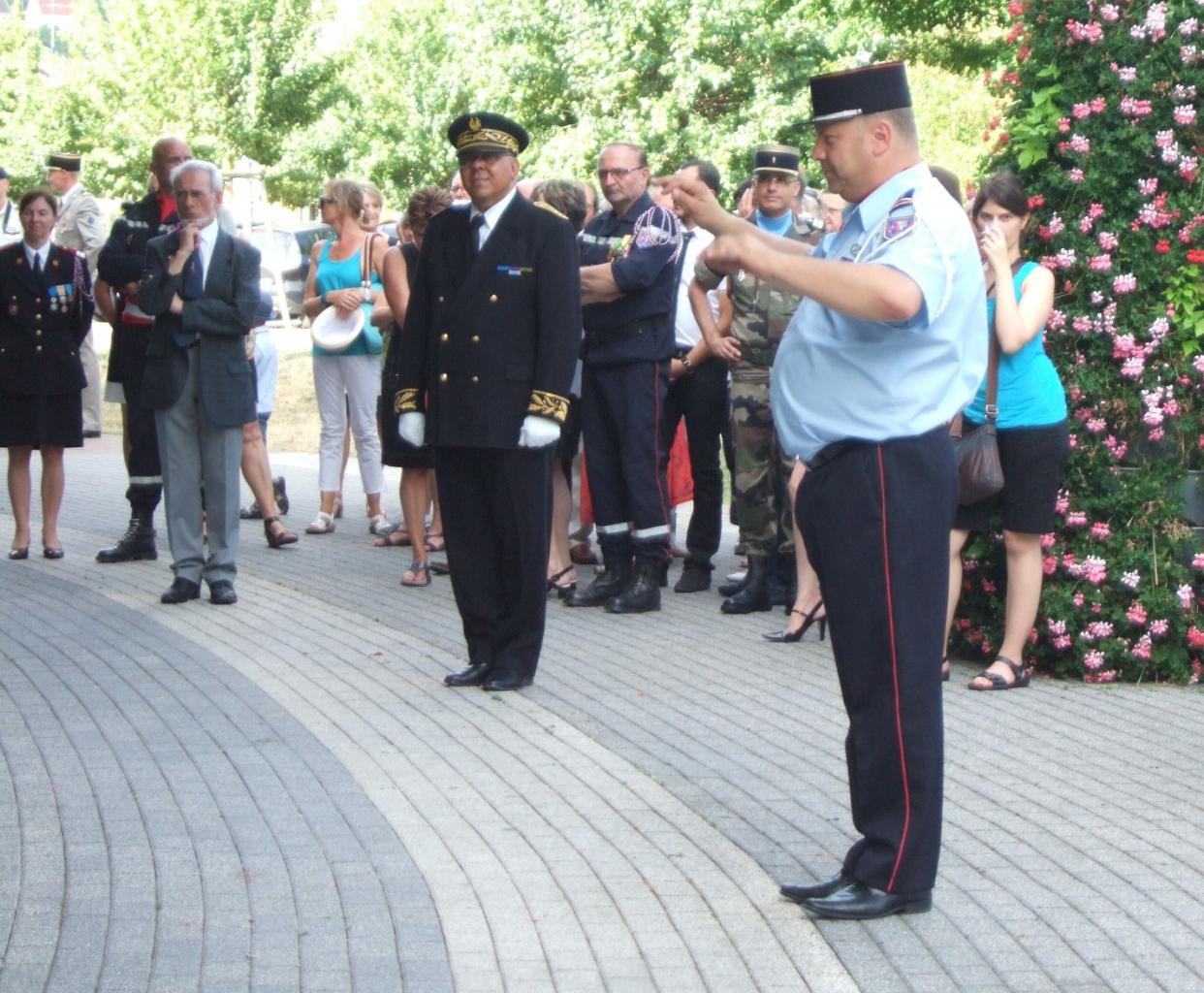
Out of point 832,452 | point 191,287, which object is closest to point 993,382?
point 832,452

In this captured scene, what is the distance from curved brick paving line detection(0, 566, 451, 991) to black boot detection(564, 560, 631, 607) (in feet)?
8.53

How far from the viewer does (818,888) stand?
16.7 ft

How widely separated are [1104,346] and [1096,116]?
3.16 ft

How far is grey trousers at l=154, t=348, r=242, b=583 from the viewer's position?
31.8ft

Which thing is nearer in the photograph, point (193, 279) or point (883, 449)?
point (883, 449)

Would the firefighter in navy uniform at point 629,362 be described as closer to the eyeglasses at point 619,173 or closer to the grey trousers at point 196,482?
the eyeglasses at point 619,173

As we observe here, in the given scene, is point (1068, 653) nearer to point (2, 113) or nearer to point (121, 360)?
point (121, 360)

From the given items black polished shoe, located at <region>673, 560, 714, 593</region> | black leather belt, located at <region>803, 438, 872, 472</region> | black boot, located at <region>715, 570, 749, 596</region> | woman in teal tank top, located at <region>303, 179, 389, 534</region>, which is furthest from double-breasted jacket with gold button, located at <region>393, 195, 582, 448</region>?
woman in teal tank top, located at <region>303, 179, 389, 534</region>

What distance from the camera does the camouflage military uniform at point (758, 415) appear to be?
962 cm

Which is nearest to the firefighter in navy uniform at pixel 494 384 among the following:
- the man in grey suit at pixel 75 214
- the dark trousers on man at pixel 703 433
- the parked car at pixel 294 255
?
the dark trousers on man at pixel 703 433

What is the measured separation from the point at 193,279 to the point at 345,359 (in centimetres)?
297

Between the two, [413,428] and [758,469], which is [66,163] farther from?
[413,428]

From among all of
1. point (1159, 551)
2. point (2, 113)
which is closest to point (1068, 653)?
point (1159, 551)

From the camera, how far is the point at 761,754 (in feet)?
22.4
